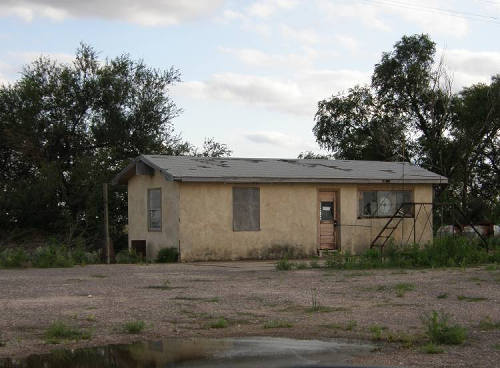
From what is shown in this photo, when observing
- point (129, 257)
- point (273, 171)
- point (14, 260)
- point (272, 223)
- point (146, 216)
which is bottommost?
point (129, 257)

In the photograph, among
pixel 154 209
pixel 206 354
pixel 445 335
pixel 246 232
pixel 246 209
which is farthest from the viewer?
pixel 154 209

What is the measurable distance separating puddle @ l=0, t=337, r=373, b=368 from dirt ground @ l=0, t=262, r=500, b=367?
0.31 m

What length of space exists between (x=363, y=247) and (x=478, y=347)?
16909 millimetres

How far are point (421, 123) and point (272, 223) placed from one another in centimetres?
2064

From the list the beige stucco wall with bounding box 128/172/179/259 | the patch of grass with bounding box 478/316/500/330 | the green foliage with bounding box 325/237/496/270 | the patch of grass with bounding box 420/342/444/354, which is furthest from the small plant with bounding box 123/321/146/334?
the beige stucco wall with bounding box 128/172/179/259

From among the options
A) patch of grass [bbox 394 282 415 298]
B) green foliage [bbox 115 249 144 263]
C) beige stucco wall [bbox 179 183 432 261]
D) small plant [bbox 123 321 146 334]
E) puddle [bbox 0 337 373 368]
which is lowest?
puddle [bbox 0 337 373 368]

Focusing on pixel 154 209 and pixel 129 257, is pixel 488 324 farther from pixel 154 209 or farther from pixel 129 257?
pixel 154 209

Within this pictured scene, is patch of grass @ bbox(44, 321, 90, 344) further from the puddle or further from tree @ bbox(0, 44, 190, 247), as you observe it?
tree @ bbox(0, 44, 190, 247)

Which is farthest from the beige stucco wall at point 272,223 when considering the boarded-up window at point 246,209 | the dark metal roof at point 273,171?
the dark metal roof at point 273,171

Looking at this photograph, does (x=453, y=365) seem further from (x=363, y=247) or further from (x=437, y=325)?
(x=363, y=247)

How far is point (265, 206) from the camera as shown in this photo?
76.0 ft

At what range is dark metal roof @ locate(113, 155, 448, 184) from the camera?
72.7ft

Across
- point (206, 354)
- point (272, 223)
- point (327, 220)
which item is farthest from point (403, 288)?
point (327, 220)

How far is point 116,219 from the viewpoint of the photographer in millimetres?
31562
